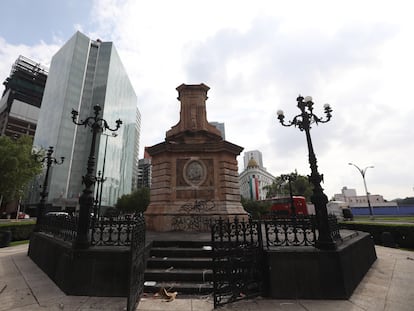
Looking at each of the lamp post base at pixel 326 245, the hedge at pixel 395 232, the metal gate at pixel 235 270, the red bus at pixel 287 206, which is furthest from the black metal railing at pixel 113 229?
the red bus at pixel 287 206

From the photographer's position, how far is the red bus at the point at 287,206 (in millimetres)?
29219

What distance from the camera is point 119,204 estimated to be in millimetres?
57625

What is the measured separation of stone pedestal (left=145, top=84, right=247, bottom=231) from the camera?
11602 millimetres

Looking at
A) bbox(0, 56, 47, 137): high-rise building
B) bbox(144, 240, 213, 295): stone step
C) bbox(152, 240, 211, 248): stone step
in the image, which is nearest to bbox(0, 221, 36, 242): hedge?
bbox(152, 240, 211, 248): stone step

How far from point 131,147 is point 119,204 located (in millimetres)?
24950

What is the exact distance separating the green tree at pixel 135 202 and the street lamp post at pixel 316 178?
Result: 52.3 meters

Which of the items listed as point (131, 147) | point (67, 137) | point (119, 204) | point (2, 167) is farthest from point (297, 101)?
point (131, 147)

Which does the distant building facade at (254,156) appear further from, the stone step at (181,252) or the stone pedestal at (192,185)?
the stone step at (181,252)

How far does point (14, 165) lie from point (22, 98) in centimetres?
8224

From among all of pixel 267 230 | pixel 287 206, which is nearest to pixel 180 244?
pixel 267 230

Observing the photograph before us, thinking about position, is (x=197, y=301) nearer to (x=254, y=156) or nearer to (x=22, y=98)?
(x=22, y=98)

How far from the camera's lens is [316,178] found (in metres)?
6.83

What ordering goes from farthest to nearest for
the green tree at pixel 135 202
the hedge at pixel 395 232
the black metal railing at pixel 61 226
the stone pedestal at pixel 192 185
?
the green tree at pixel 135 202, the hedge at pixel 395 232, the stone pedestal at pixel 192 185, the black metal railing at pixel 61 226

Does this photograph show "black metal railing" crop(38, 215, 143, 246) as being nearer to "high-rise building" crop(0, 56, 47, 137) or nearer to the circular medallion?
the circular medallion
